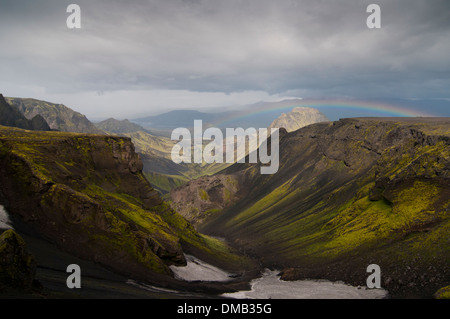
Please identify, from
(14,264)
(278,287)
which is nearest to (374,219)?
(278,287)

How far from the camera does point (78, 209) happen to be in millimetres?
75250

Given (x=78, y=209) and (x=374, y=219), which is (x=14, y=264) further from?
(x=374, y=219)

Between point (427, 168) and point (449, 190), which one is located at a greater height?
point (427, 168)

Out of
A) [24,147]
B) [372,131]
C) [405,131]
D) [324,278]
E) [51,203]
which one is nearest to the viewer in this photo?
[51,203]

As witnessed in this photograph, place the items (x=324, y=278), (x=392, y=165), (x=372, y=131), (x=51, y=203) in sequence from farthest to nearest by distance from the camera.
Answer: (x=372, y=131), (x=392, y=165), (x=324, y=278), (x=51, y=203)

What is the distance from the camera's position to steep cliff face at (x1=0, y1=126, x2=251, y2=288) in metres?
70.5

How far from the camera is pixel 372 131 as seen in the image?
188 m

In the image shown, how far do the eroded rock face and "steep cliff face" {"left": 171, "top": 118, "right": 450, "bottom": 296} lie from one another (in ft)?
218

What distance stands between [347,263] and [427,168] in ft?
141

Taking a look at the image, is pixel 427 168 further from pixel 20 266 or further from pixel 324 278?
pixel 20 266

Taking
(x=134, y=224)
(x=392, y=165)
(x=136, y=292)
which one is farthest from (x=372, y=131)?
(x=136, y=292)

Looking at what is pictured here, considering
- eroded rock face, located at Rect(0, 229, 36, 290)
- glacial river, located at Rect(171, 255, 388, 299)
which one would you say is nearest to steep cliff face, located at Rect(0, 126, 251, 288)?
glacial river, located at Rect(171, 255, 388, 299)

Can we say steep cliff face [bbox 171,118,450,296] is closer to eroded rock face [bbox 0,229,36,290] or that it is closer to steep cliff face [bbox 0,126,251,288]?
steep cliff face [bbox 0,126,251,288]

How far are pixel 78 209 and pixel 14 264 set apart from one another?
1601 inches
